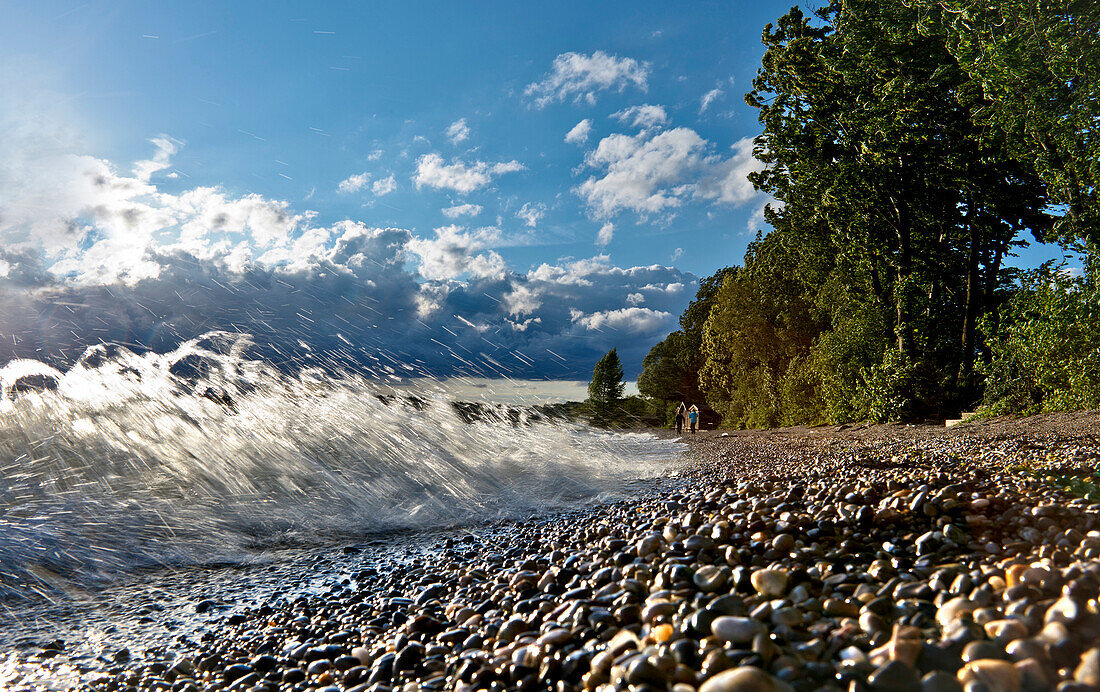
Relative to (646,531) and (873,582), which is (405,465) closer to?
(646,531)

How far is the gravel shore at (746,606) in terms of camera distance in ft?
5.86

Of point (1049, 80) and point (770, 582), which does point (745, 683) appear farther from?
point (1049, 80)

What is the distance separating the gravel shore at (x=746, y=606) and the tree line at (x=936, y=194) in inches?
291

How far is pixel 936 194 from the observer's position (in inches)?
599

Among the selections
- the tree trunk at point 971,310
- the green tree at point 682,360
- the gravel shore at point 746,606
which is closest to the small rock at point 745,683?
the gravel shore at point 746,606

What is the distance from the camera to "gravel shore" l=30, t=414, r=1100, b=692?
179cm

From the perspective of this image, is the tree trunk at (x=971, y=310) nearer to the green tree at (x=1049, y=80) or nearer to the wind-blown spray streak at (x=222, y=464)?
the green tree at (x=1049, y=80)

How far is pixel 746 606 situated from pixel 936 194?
16.5 m

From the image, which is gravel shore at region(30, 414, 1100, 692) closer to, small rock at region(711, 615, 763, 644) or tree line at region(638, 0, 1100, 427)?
small rock at region(711, 615, 763, 644)

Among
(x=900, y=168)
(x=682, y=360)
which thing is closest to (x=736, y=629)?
(x=900, y=168)

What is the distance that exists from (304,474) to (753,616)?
23.2ft

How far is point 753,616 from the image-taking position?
2289 mm

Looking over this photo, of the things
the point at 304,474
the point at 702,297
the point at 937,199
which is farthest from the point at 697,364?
the point at 304,474

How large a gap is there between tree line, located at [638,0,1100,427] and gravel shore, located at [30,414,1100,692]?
739 centimetres
